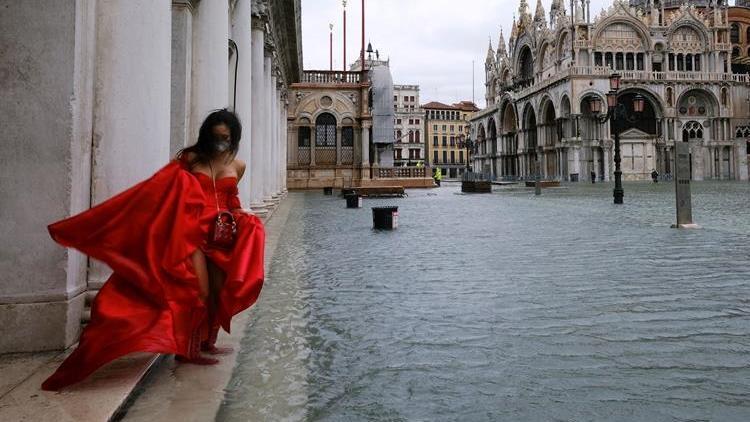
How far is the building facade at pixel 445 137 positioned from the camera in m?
109

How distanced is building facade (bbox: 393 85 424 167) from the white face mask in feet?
332

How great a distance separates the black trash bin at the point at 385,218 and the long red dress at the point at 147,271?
7.51 meters

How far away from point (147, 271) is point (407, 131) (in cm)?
10507

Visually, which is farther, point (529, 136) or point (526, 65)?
point (526, 65)

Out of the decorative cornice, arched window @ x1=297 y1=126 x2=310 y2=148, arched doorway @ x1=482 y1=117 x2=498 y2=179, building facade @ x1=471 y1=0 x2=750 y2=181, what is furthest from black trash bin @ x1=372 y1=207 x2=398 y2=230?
arched doorway @ x1=482 y1=117 x2=498 y2=179

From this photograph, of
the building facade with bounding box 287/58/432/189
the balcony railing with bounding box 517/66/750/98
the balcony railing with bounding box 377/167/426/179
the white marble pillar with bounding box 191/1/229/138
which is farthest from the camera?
the balcony railing with bounding box 517/66/750/98

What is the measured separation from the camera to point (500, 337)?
354 centimetres

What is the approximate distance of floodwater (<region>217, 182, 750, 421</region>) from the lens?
2510mm

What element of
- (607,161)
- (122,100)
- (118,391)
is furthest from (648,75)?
(118,391)

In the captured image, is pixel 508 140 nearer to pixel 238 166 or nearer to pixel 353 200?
pixel 353 200

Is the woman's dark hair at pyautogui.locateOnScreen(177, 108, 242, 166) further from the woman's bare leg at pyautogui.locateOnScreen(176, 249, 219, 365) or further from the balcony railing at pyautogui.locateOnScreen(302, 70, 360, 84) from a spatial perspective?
the balcony railing at pyautogui.locateOnScreen(302, 70, 360, 84)

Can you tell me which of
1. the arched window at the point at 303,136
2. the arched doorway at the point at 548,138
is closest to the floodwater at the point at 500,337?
the arched window at the point at 303,136

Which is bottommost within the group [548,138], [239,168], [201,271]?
[201,271]

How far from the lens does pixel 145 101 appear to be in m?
3.68
